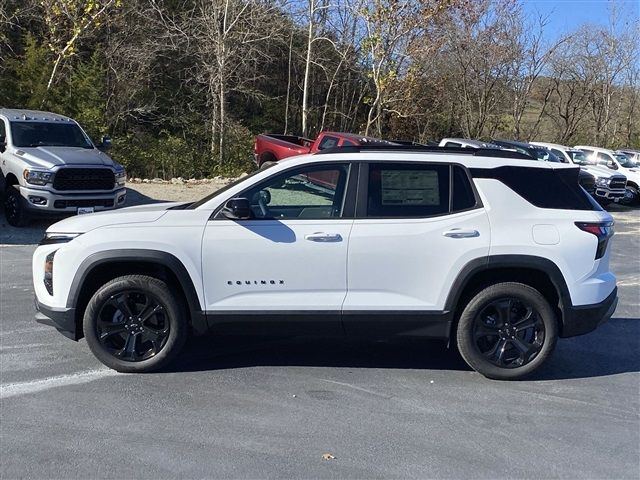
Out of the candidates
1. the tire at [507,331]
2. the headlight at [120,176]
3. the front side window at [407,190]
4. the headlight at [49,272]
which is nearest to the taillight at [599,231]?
the tire at [507,331]

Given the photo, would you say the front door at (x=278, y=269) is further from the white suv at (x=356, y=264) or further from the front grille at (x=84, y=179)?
the front grille at (x=84, y=179)

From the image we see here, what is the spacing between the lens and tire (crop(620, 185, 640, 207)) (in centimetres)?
2212

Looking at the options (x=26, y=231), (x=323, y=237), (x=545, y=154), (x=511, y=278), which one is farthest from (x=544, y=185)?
(x=545, y=154)

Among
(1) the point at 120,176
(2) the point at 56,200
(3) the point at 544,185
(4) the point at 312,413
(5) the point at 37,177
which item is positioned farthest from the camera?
(1) the point at 120,176

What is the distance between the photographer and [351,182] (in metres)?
5.51

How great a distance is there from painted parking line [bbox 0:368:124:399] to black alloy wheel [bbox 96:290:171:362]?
212mm

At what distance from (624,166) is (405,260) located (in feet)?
66.3

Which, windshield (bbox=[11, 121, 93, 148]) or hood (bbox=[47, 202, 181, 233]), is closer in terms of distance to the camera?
hood (bbox=[47, 202, 181, 233])

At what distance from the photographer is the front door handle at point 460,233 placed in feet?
17.5

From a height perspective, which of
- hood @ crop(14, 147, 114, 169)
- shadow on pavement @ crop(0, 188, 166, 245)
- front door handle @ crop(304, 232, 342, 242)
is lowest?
shadow on pavement @ crop(0, 188, 166, 245)

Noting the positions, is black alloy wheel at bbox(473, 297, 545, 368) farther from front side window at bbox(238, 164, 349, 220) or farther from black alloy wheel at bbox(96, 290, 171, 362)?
black alloy wheel at bbox(96, 290, 171, 362)

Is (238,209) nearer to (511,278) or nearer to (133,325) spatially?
(133,325)

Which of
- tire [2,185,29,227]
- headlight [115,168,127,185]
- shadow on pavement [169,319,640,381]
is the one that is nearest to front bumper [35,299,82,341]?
shadow on pavement [169,319,640,381]

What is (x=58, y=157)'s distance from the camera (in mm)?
12148
